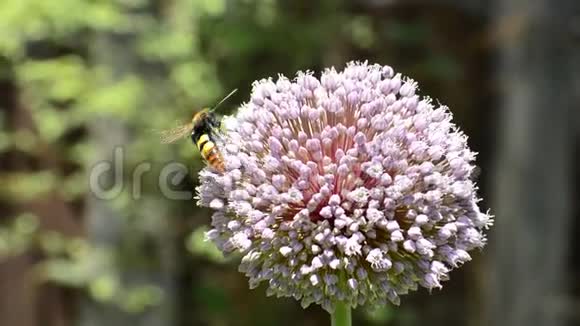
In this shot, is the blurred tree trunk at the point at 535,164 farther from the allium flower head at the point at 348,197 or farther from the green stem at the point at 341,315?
the green stem at the point at 341,315

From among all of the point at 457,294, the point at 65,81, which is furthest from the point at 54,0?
the point at 457,294

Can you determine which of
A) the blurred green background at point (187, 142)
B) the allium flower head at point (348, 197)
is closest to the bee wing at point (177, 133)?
the allium flower head at point (348, 197)

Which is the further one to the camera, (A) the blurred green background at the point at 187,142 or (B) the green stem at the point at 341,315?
(A) the blurred green background at the point at 187,142

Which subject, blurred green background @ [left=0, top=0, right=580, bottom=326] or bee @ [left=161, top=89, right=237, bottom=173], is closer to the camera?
bee @ [left=161, top=89, right=237, bottom=173]

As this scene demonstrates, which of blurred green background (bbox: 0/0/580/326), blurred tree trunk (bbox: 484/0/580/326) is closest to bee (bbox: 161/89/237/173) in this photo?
blurred green background (bbox: 0/0/580/326)

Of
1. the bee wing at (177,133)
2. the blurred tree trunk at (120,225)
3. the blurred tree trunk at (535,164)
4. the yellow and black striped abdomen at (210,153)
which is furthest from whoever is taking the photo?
the blurred tree trunk at (120,225)

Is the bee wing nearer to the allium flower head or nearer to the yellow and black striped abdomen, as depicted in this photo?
the yellow and black striped abdomen

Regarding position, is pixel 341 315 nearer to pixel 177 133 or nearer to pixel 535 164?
pixel 177 133
